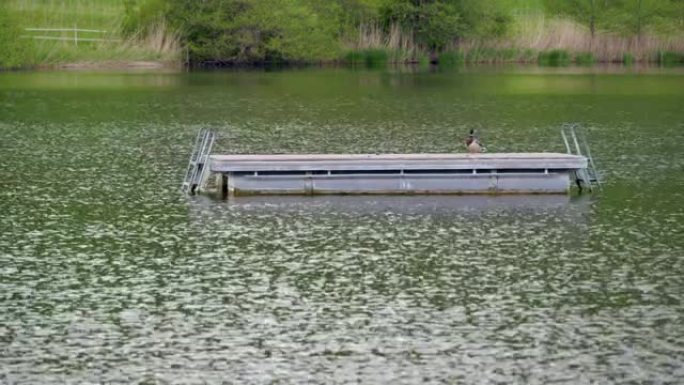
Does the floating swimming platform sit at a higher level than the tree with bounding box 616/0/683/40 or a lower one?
lower

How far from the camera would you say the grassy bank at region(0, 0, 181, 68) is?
91.2 meters

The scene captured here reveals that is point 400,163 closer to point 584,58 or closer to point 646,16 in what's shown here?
point 584,58

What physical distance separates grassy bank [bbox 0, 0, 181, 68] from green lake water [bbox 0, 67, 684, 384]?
42607 millimetres

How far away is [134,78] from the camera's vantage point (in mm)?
81500

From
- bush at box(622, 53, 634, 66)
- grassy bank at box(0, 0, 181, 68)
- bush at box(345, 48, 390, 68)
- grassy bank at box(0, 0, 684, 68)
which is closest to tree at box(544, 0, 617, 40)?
grassy bank at box(0, 0, 684, 68)

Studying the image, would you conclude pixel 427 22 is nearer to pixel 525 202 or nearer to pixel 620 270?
pixel 525 202

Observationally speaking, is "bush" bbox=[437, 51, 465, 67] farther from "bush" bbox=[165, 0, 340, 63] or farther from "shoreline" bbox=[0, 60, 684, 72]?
"bush" bbox=[165, 0, 340, 63]

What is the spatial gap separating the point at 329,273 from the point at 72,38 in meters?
73.1

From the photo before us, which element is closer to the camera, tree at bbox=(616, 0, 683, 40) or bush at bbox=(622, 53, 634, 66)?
bush at bbox=(622, 53, 634, 66)

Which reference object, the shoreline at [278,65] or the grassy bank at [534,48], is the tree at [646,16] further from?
the shoreline at [278,65]

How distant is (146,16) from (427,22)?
A: 21.3m

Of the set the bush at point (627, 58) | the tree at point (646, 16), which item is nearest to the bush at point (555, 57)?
the bush at point (627, 58)

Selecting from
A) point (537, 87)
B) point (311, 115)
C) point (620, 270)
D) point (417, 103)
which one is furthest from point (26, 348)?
point (537, 87)

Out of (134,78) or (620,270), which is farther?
(134,78)
